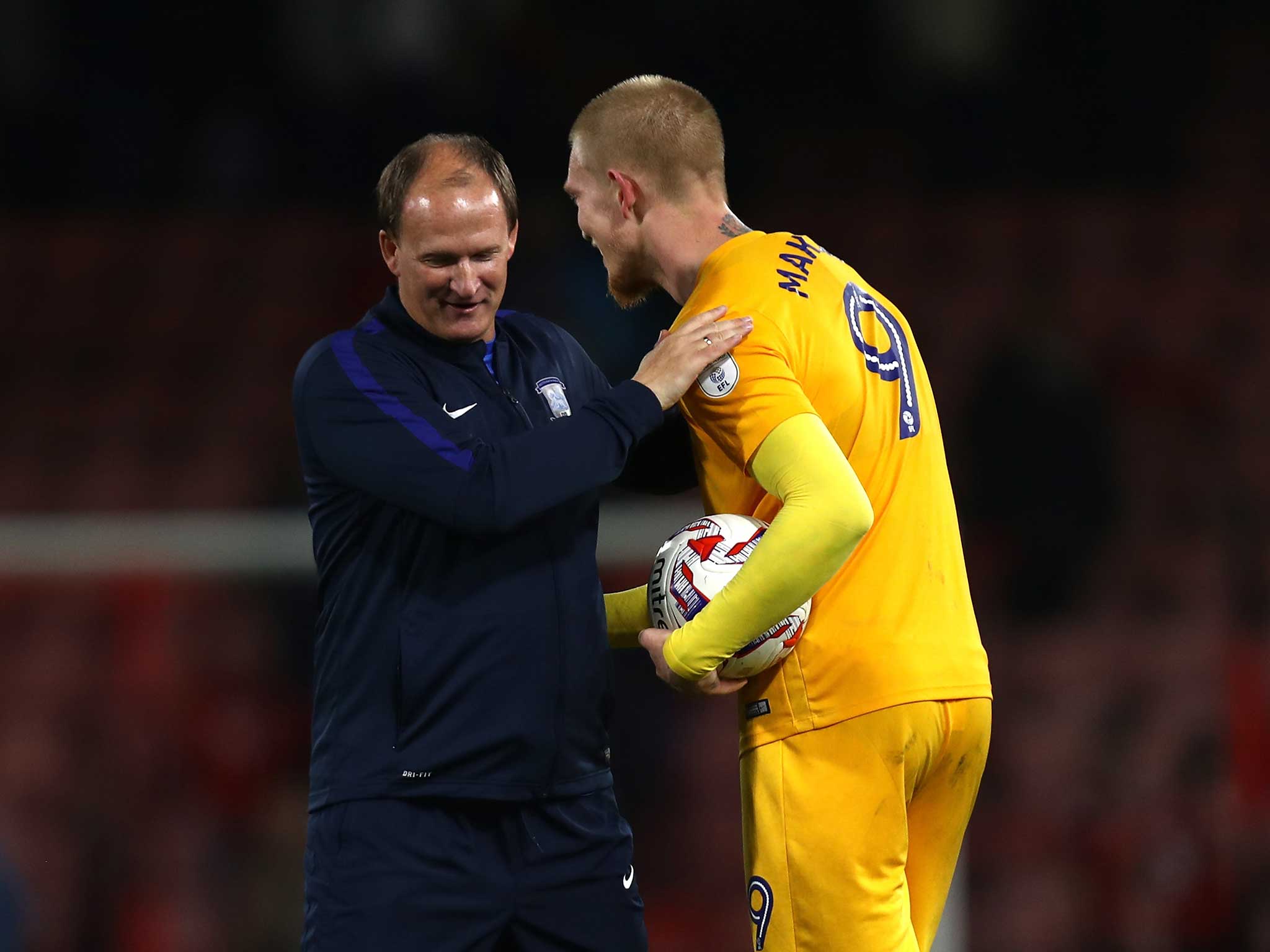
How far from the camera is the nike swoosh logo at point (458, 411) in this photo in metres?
2.96

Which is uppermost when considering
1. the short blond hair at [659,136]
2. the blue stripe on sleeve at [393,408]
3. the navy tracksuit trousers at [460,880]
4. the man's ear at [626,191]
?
the short blond hair at [659,136]

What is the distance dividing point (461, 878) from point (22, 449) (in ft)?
22.1

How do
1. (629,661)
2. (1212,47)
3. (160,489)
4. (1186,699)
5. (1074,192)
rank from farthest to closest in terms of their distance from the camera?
(1212,47) < (1074,192) < (160,489) < (1186,699) < (629,661)

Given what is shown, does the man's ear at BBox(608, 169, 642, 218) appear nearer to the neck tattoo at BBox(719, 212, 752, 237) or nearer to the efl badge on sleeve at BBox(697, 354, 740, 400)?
the neck tattoo at BBox(719, 212, 752, 237)

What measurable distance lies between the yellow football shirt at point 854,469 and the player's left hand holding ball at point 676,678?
9cm

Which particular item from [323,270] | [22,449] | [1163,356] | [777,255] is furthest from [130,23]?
[777,255]

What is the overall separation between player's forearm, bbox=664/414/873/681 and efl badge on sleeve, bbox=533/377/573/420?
0.53 meters

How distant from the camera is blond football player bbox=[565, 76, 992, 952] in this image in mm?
2686

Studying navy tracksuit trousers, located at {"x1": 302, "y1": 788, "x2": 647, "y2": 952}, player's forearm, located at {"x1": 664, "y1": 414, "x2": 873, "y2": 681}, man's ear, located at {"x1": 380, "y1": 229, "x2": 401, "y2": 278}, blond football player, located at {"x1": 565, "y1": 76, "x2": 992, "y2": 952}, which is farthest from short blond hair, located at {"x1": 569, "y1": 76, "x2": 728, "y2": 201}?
navy tracksuit trousers, located at {"x1": 302, "y1": 788, "x2": 647, "y2": 952}

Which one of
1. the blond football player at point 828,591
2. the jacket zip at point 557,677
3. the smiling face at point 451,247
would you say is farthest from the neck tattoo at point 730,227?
the jacket zip at point 557,677

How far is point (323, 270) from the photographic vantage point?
10.3 metres

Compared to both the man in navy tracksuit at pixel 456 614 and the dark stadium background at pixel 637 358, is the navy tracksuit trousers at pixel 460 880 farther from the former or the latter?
the dark stadium background at pixel 637 358

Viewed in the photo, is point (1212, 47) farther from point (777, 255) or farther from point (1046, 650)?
point (777, 255)

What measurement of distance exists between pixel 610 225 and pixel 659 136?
0.20 m
